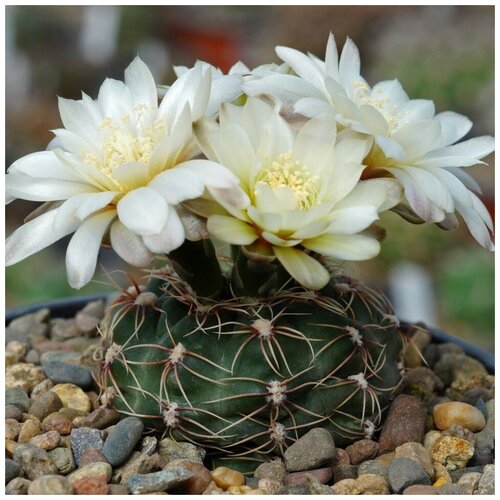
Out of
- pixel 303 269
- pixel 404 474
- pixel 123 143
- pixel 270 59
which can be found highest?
pixel 123 143

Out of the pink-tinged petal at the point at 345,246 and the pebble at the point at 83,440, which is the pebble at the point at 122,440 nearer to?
the pebble at the point at 83,440

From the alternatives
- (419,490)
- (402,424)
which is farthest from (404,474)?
(402,424)

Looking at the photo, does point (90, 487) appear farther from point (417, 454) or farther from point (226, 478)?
point (417, 454)

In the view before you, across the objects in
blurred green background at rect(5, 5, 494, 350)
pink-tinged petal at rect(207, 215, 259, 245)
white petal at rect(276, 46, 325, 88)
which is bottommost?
blurred green background at rect(5, 5, 494, 350)

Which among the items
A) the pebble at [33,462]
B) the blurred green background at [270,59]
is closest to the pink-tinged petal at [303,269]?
the pebble at [33,462]

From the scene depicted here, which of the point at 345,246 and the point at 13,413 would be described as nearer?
the point at 345,246

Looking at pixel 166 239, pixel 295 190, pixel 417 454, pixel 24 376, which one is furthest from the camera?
pixel 24 376

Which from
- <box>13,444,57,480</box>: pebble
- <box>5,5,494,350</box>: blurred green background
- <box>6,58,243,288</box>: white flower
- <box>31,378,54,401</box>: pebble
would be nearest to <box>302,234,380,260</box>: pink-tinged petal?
<box>6,58,243,288</box>: white flower

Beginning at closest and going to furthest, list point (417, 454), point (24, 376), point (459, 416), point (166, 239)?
point (166, 239) < point (417, 454) < point (459, 416) < point (24, 376)

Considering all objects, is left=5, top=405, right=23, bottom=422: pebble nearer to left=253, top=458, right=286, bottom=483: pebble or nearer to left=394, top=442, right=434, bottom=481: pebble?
left=253, top=458, right=286, bottom=483: pebble
